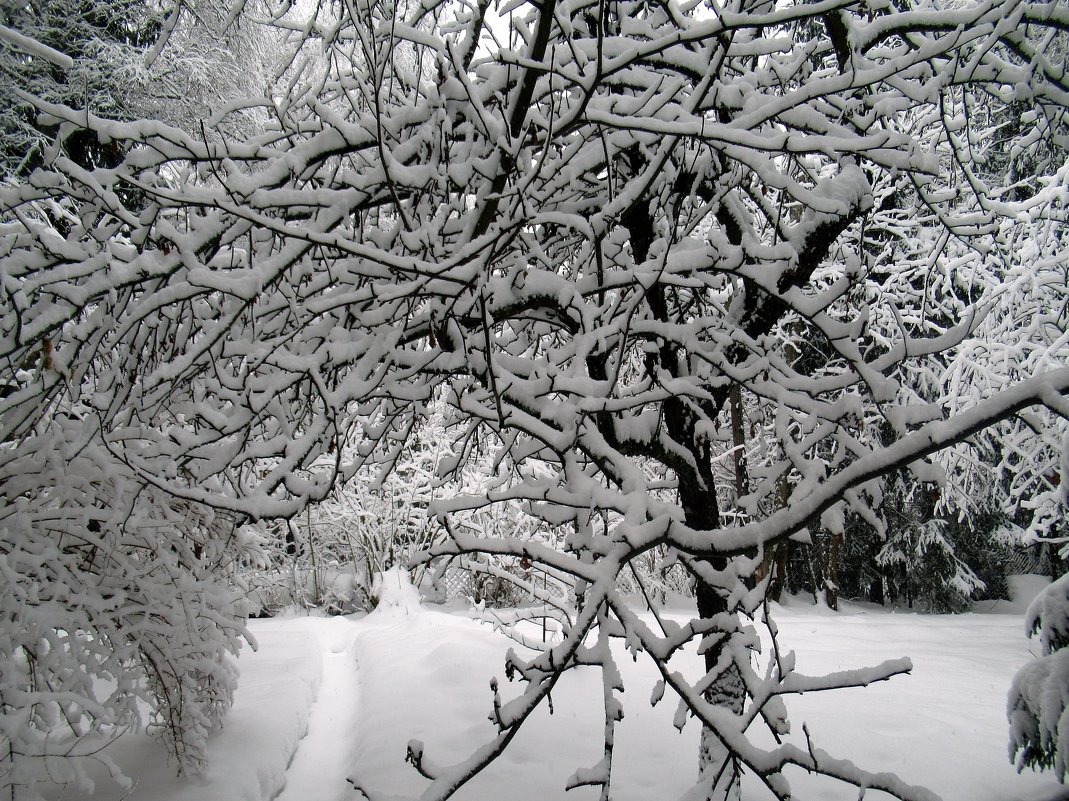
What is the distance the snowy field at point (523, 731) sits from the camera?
13.0 ft

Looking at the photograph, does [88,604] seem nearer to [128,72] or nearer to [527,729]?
[527,729]

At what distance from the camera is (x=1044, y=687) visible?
2.41 m

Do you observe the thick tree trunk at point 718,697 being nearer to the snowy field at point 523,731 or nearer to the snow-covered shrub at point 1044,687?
the snowy field at point 523,731

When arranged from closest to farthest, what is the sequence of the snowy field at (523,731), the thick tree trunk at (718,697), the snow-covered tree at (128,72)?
the thick tree trunk at (718,697) < the snowy field at (523,731) < the snow-covered tree at (128,72)

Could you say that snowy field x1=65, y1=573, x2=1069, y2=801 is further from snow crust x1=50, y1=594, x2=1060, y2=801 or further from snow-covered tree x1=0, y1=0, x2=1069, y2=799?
snow-covered tree x1=0, y1=0, x2=1069, y2=799

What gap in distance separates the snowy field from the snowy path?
18mm

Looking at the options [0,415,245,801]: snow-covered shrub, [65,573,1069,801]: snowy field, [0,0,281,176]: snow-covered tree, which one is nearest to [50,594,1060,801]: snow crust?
[65,573,1069,801]: snowy field

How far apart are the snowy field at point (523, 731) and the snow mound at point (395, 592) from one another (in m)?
4.28

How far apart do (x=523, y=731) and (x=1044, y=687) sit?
3.44 m

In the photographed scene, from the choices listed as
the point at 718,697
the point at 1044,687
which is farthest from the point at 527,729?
the point at 1044,687

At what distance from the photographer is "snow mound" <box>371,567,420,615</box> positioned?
12.7 m

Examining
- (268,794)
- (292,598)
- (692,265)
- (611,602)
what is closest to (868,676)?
(611,602)

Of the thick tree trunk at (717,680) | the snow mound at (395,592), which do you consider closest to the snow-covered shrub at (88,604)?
the thick tree trunk at (717,680)

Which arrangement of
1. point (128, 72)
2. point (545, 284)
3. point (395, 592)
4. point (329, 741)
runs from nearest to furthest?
point (545, 284)
point (329, 741)
point (128, 72)
point (395, 592)
